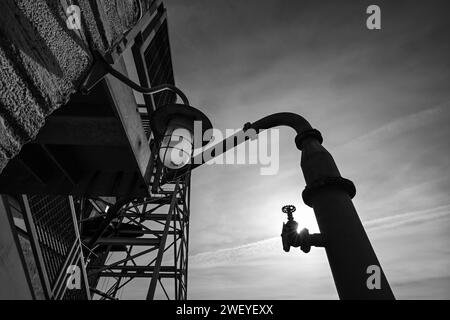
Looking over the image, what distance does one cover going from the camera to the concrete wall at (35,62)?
41.3 inches

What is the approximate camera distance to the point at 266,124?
8.07ft

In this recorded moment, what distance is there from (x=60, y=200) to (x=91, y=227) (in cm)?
867

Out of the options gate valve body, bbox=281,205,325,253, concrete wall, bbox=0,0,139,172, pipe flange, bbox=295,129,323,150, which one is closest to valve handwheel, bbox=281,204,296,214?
gate valve body, bbox=281,205,325,253

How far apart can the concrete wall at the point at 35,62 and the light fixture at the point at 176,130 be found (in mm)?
733

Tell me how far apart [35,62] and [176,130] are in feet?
3.58

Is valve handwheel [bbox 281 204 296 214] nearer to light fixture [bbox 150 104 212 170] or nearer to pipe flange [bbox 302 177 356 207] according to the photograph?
pipe flange [bbox 302 177 356 207]

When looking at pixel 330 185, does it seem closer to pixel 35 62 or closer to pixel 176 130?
pixel 176 130

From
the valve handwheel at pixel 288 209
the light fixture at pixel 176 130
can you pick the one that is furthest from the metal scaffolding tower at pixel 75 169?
the valve handwheel at pixel 288 209

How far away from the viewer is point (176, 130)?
6.97ft

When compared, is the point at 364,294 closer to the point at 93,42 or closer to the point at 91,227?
the point at 93,42

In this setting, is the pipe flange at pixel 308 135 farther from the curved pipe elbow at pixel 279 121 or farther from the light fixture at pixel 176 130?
the light fixture at pixel 176 130

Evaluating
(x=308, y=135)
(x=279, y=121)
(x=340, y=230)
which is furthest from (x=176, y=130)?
(x=340, y=230)
